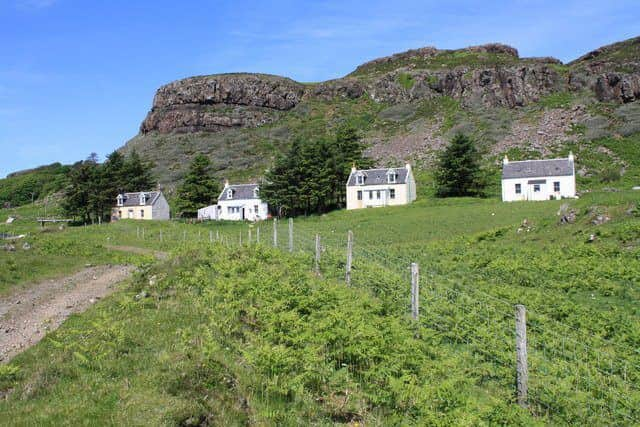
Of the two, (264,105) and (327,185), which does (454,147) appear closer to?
(327,185)

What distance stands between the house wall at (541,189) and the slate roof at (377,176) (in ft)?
42.3

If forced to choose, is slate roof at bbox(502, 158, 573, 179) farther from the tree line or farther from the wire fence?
the tree line

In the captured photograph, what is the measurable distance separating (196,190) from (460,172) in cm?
3770

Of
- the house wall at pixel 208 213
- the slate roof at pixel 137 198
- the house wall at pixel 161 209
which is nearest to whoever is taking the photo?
the house wall at pixel 208 213

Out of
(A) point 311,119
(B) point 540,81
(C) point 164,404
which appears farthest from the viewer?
(A) point 311,119

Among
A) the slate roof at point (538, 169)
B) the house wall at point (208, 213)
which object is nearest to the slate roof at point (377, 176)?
the slate roof at point (538, 169)

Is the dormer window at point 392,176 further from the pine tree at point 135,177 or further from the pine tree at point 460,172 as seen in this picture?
the pine tree at point 135,177

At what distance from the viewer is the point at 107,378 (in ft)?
26.7

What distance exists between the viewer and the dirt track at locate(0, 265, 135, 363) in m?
12.3

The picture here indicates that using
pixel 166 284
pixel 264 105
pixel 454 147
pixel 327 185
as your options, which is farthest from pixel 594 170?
pixel 264 105

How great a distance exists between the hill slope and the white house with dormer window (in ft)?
69.1

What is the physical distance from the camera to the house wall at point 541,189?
55.9 metres

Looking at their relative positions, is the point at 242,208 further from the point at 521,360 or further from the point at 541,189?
the point at 521,360

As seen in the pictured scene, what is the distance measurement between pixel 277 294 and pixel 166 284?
20.2ft
